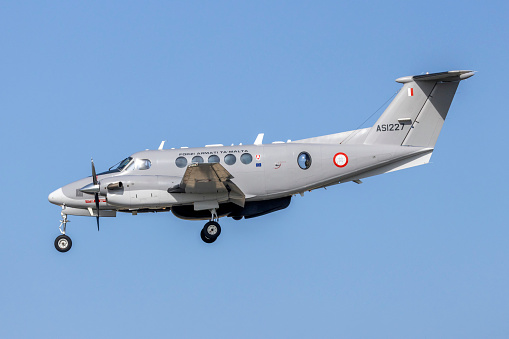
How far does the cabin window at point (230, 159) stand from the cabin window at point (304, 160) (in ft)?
7.91

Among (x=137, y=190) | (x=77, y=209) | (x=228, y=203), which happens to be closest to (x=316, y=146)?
(x=228, y=203)

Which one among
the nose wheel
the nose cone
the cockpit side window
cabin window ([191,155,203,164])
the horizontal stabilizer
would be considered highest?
the horizontal stabilizer

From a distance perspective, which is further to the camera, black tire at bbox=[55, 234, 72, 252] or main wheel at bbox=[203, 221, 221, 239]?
black tire at bbox=[55, 234, 72, 252]

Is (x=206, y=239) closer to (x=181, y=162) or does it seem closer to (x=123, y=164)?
(x=181, y=162)

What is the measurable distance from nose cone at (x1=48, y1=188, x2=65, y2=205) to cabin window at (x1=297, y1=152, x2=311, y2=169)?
902 centimetres

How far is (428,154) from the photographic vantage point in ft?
101

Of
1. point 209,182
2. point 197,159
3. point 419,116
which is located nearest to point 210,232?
point 209,182

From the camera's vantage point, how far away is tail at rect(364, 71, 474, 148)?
3072 centimetres

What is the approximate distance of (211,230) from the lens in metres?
30.3

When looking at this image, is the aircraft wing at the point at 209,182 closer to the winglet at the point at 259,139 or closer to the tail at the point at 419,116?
the winglet at the point at 259,139

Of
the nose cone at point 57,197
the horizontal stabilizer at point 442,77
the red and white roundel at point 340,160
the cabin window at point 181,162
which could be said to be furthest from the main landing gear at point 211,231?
the horizontal stabilizer at point 442,77

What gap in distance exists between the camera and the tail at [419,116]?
30719 millimetres

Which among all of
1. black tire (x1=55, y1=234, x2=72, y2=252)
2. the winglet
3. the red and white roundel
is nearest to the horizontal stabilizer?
the red and white roundel

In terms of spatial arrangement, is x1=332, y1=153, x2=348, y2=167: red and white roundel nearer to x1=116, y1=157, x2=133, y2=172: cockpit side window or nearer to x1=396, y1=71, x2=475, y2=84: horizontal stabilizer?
x1=396, y1=71, x2=475, y2=84: horizontal stabilizer
